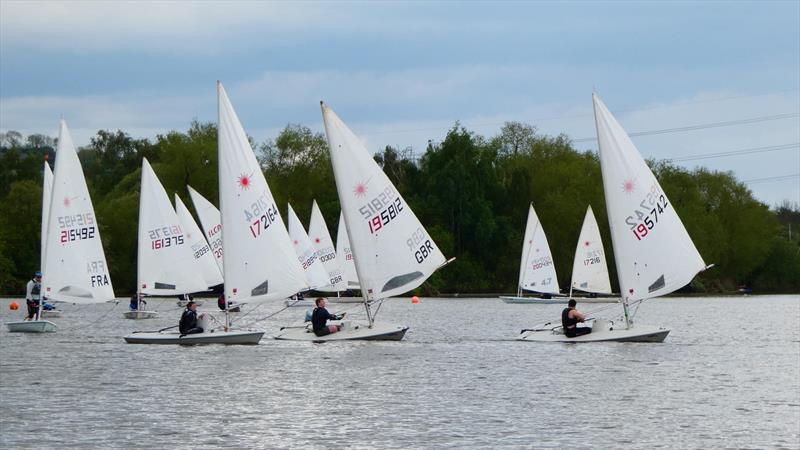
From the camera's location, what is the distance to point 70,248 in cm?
4403

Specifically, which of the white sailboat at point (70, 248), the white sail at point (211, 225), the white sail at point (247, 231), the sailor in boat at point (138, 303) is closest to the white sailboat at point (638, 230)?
the white sail at point (247, 231)

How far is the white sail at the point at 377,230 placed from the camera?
37438mm

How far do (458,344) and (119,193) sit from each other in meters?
70.3

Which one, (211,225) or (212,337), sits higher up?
(211,225)

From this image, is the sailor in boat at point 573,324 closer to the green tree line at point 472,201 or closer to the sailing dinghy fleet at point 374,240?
the sailing dinghy fleet at point 374,240

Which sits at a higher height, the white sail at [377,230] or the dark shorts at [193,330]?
the white sail at [377,230]

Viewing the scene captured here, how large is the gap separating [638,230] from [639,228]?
61 millimetres

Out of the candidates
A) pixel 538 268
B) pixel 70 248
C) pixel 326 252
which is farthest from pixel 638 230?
pixel 538 268

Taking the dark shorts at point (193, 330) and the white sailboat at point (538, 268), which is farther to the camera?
the white sailboat at point (538, 268)

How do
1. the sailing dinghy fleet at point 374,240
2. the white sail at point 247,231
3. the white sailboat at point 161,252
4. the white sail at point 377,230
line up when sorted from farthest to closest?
1. the white sailboat at point 161,252
2. the white sail at point 377,230
3. the white sail at point 247,231
4. the sailing dinghy fleet at point 374,240

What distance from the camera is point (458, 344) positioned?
135 feet

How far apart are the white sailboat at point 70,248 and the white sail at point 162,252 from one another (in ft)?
22.9

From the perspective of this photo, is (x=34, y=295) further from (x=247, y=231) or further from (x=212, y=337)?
(x=212, y=337)

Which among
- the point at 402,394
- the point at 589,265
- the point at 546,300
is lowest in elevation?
the point at 402,394
